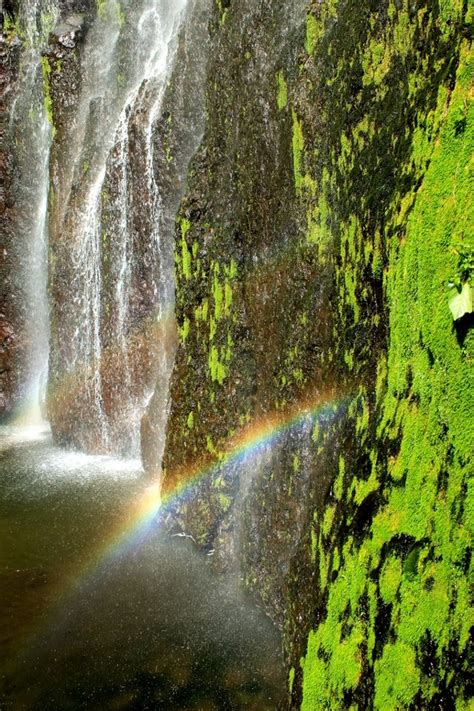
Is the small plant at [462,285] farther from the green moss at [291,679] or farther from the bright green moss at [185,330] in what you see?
the bright green moss at [185,330]

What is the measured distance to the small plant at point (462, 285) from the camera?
3.14 meters

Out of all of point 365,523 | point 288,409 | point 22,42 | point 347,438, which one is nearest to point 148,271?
point 288,409

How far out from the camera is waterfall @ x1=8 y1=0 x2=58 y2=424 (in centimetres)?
1831

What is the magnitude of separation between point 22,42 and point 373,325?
17993mm

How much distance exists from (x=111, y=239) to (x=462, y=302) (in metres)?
10.5

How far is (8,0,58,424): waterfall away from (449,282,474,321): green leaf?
16.3 meters

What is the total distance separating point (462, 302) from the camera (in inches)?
124

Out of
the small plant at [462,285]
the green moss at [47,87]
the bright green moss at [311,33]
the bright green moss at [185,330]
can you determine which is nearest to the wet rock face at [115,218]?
the green moss at [47,87]

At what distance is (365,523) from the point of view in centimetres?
385

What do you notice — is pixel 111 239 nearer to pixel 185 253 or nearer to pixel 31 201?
pixel 185 253

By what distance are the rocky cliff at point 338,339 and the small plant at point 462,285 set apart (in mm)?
11

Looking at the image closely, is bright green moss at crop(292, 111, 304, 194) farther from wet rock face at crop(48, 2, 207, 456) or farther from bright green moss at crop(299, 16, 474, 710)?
wet rock face at crop(48, 2, 207, 456)

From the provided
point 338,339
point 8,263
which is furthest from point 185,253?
→ point 8,263

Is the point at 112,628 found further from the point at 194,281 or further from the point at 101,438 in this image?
the point at 101,438
